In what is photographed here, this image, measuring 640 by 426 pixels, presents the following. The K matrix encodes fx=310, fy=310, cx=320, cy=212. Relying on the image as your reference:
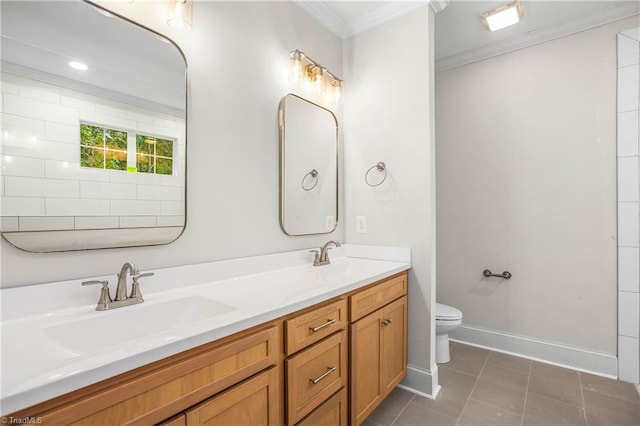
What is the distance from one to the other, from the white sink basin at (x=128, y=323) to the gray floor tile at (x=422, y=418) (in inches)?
50.9

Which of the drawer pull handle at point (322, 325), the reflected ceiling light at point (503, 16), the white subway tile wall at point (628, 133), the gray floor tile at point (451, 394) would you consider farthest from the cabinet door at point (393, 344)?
the reflected ceiling light at point (503, 16)

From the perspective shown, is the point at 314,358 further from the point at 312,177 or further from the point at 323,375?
the point at 312,177

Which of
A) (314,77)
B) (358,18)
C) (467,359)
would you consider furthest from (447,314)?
(358,18)

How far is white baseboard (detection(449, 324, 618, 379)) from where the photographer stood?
2197 mm

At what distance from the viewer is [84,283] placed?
3.40 feet

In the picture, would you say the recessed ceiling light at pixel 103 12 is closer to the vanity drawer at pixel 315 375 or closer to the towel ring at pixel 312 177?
the towel ring at pixel 312 177

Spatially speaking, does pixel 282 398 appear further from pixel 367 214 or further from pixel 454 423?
pixel 367 214

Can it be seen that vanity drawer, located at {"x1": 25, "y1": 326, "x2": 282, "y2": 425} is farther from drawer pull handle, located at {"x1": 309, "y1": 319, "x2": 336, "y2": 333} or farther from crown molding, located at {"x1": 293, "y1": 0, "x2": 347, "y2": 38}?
crown molding, located at {"x1": 293, "y1": 0, "x2": 347, "y2": 38}

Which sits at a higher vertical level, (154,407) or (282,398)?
(154,407)

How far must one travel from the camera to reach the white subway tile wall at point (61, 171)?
38.5 inches

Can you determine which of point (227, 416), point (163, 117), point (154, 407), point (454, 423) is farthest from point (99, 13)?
point (454, 423)

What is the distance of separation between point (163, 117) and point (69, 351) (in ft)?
3.02

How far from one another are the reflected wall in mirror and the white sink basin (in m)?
0.74

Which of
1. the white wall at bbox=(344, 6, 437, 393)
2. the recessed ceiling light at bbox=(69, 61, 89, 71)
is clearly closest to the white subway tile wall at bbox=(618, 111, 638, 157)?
the white wall at bbox=(344, 6, 437, 393)
